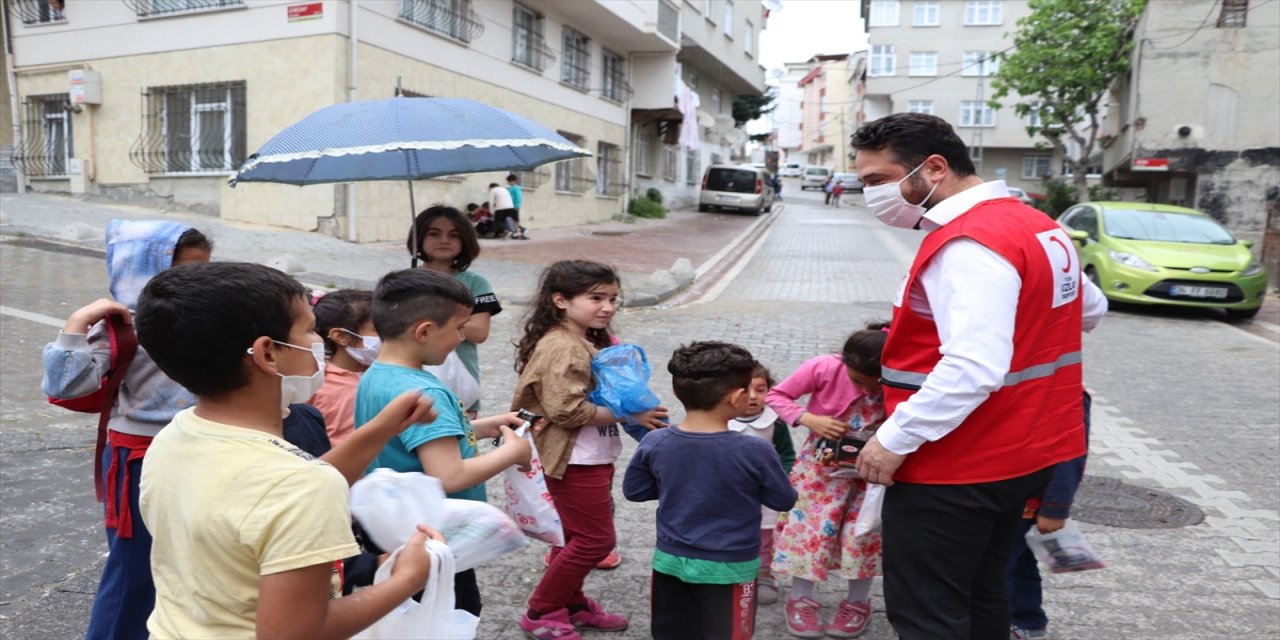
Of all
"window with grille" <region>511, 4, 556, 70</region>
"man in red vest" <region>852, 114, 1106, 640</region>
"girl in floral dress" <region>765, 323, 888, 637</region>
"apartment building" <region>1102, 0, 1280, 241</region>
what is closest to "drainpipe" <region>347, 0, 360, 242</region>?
"window with grille" <region>511, 4, 556, 70</region>

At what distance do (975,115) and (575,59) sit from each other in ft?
106

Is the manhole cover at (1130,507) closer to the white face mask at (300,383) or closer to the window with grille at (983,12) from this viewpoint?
the white face mask at (300,383)

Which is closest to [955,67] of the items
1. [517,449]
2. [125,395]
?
[517,449]

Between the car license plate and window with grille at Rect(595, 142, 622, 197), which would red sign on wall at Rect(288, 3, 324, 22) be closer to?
window with grille at Rect(595, 142, 622, 197)

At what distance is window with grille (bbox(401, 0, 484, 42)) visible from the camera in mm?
17312

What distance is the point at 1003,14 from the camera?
5128cm

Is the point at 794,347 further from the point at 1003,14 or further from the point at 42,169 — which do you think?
the point at 1003,14

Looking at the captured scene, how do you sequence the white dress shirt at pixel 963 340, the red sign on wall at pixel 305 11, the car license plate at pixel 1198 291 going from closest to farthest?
the white dress shirt at pixel 963 340, the car license plate at pixel 1198 291, the red sign on wall at pixel 305 11

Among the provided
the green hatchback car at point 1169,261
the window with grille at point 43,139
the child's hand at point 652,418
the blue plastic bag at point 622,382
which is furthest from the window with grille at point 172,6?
the child's hand at point 652,418

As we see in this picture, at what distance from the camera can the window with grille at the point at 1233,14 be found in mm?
21688

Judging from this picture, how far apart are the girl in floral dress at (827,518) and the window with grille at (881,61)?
52711 millimetres

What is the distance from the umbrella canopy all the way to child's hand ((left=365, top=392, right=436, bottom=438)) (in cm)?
243

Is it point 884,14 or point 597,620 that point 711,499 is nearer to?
point 597,620

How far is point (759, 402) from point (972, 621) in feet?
3.40
